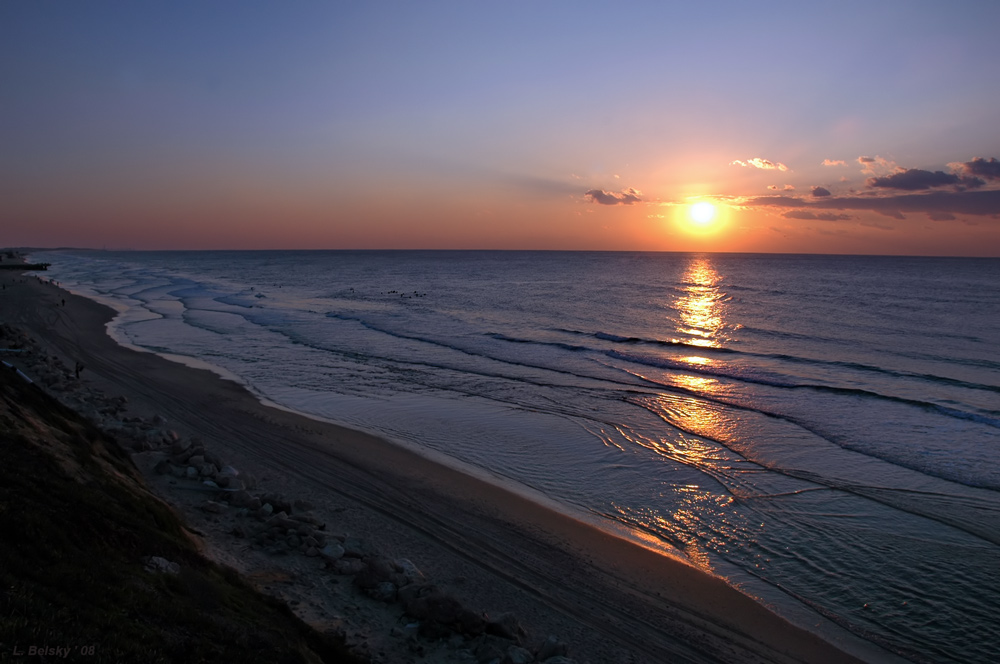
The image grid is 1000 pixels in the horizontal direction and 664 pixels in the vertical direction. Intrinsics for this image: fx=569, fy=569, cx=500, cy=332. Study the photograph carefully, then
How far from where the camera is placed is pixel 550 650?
637cm

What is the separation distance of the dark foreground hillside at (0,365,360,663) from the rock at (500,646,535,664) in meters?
1.66

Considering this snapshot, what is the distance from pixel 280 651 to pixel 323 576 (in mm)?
2542

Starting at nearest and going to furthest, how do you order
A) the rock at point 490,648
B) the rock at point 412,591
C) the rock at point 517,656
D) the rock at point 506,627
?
the rock at point 517,656
the rock at point 490,648
the rock at point 506,627
the rock at point 412,591

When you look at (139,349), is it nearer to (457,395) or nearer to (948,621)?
(457,395)

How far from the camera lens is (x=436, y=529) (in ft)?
32.0

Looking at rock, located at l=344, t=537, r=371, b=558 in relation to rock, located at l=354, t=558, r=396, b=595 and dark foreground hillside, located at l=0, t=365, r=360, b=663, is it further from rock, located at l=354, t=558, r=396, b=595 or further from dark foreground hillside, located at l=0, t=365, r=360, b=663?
dark foreground hillside, located at l=0, t=365, r=360, b=663

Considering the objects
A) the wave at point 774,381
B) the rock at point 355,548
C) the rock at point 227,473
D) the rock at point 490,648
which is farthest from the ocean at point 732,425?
the rock at point 227,473

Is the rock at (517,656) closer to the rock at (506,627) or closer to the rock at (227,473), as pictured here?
the rock at (506,627)

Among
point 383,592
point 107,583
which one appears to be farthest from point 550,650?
point 107,583

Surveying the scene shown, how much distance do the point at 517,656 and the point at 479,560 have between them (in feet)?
9.42

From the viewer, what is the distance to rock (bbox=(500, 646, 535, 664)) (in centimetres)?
598

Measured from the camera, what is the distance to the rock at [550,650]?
632 cm

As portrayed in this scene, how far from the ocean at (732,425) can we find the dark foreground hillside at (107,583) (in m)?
6.71

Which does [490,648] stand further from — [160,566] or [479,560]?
[160,566]
